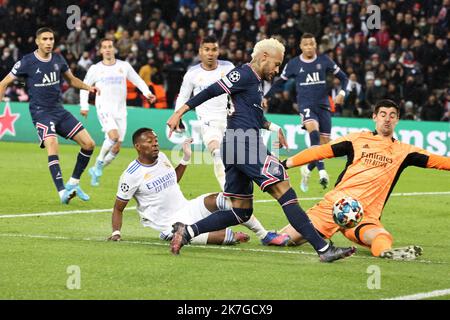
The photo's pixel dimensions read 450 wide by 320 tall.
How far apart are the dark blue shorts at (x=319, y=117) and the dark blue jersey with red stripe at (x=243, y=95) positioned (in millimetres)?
8685

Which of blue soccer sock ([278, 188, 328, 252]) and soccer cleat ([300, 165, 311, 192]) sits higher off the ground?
blue soccer sock ([278, 188, 328, 252])

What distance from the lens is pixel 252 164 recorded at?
980 centimetres

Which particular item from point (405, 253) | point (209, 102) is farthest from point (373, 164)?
point (209, 102)

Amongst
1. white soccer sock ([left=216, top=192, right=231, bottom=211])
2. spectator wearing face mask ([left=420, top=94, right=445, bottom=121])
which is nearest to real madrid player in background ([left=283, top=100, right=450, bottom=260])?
white soccer sock ([left=216, top=192, right=231, bottom=211])

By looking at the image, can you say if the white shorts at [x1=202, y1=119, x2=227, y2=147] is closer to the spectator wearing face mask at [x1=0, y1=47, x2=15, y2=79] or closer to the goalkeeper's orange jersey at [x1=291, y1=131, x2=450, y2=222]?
the goalkeeper's orange jersey at [x1=291, y1=131, x2=450, y2=222]

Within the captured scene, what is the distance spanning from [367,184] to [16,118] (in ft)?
61.4

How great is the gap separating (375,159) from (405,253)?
1273 mm

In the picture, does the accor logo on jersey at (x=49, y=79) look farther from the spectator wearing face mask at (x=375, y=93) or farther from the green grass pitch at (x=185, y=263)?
the spectator wearing face mask at (x=375, y=93)

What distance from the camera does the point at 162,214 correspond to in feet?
37.1

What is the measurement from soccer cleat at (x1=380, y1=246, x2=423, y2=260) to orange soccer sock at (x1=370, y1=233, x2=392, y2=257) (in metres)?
0.11

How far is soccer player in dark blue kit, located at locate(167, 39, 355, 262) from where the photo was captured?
9.80 metres

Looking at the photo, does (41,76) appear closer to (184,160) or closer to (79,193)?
(79,193)

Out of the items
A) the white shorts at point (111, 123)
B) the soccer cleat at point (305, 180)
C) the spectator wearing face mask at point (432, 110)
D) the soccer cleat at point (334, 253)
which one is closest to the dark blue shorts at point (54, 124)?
the white shorts at point (111, 123)
